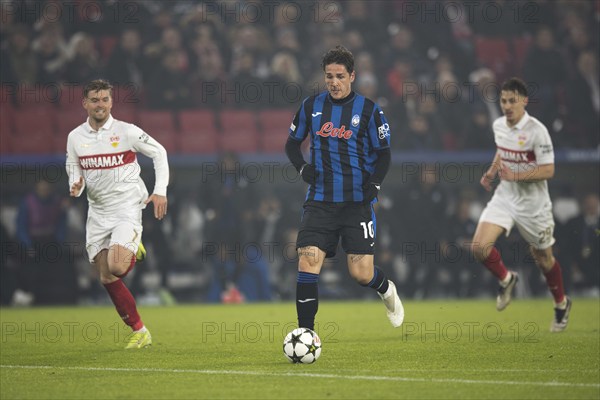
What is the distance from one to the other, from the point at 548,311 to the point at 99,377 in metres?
8.47

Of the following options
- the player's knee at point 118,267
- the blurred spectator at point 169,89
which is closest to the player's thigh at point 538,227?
the player's knee at point 118,267

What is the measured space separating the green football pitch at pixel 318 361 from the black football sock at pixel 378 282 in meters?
0.52

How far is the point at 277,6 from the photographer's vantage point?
2064 cm

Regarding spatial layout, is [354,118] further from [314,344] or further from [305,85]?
[305,85]

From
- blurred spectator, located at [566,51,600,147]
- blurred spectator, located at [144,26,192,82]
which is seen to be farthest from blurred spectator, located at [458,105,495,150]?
blurred spectator, located at [144,26,192,82]

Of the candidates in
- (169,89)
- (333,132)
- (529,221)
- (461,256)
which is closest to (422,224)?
(461,256)

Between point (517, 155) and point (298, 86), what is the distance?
8.79 meters

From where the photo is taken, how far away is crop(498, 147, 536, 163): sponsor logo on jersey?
1064 cm

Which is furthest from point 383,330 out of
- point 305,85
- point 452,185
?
point 305,85

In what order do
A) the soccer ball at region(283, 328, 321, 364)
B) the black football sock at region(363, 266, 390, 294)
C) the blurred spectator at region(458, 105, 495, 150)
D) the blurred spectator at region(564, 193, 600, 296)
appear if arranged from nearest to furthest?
the soccer ball at region(283, 328, 321, 364) < the black football sock at region(363, 266, 390, 294) < the blurred spectator at region(564, 193, 600, 296) < the blurred spectator at region(458, 105, 495, 150)

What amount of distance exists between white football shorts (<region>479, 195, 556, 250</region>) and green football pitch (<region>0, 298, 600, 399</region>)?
0.95m

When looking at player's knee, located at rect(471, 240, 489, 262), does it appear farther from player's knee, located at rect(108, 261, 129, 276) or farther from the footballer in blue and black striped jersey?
player's knee, located at rect(108, 261, 129, 276)

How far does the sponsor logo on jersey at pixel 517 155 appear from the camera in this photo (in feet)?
34.9

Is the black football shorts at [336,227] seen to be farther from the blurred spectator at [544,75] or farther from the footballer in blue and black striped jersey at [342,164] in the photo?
the blurred spectator at [544,75]
